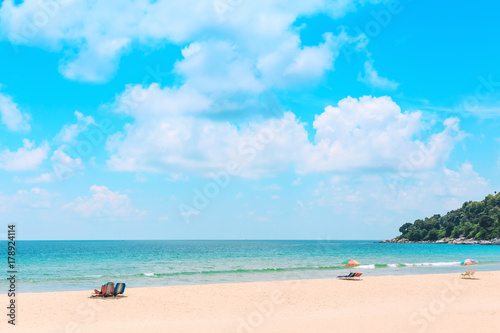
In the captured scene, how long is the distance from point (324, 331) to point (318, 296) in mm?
8549

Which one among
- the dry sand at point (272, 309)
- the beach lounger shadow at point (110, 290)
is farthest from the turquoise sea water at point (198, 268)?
the dry sand at point (272, 309)

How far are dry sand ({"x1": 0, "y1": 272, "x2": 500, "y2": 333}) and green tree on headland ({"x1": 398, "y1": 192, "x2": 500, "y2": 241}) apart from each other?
13999cm

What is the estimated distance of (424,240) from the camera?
179m

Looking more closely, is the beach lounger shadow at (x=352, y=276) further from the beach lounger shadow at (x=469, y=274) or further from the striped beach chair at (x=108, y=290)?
the striped beach chair at (x=108, y=290)

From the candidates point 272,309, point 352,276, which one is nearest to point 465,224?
point 352,276

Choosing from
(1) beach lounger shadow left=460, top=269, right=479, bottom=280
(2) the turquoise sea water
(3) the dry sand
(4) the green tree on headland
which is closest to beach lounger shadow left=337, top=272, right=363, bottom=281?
(2) the turquoise sea water

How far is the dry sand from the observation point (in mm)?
14180

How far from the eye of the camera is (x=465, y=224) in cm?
15988

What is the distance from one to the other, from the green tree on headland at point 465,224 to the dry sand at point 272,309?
140 metres

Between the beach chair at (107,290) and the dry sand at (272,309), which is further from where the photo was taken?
the beach chair at (107,290)

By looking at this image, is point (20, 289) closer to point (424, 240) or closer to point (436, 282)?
point (436, 282)

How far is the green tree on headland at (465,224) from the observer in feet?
477

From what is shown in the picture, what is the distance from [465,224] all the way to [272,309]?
168 metres

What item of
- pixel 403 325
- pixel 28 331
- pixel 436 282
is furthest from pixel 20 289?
pixel 436 282
